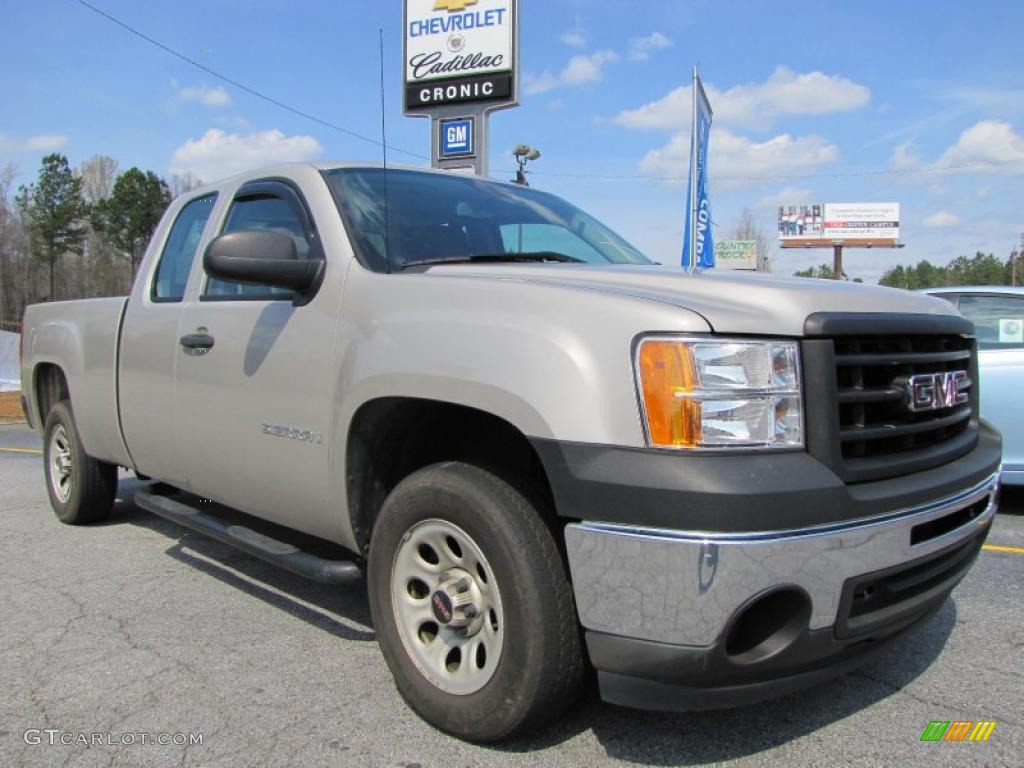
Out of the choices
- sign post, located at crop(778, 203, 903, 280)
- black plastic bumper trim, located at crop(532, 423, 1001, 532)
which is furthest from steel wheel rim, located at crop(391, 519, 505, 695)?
sign post, located at crop(778, 203, 903, 280)

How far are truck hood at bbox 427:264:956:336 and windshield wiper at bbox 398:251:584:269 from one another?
0.55 feet

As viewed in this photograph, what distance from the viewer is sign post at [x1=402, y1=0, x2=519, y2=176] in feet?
44.6

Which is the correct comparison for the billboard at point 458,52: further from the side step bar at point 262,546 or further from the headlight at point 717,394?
the headlight at point 717,394

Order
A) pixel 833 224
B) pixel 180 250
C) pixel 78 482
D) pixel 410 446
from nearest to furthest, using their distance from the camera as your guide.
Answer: pixel 410 446, pixel 180 250, pixel 78 482, pixel 833 224

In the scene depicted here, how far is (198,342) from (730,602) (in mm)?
2651

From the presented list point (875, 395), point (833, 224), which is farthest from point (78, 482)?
point (833, 224)

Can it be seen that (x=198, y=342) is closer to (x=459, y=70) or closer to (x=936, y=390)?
(x=936, y=390)

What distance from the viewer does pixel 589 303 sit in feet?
7.45

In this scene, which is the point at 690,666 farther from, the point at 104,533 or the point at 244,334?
the point at 104,533

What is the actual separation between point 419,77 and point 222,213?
36.7 ft

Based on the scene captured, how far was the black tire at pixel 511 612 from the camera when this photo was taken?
228cm

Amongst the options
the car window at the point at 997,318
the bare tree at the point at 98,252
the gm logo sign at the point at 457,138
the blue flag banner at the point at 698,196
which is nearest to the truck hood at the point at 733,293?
the car window at the point at 997,318

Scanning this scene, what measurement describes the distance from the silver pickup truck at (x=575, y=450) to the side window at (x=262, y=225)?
0.06 ft

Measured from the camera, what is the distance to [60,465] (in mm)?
5605
